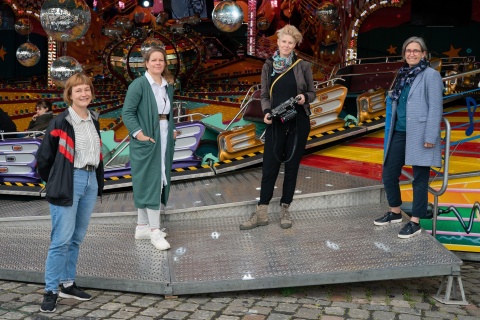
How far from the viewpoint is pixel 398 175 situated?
4945 mm

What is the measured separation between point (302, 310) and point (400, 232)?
1.10m

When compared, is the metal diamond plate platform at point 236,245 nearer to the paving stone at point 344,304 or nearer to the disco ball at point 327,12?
the paving stone at point 344,304

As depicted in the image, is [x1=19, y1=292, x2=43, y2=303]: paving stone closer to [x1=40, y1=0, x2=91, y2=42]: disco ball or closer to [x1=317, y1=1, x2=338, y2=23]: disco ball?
[x1=40, y1=0, x2=91, y2=42]: disco ball

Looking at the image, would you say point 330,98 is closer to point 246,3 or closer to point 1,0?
point 246,3

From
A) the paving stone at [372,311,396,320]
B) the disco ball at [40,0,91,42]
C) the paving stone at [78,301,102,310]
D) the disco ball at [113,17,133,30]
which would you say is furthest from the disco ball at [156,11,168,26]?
the paving stone at [372,311,396,320]

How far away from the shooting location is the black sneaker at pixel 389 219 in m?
5.09

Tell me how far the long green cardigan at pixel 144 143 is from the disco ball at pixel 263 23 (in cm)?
1091

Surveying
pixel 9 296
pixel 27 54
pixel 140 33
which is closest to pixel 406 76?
pixel 9 296

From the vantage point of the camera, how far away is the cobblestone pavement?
4.07 metres

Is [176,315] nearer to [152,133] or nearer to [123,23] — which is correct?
[152,133]

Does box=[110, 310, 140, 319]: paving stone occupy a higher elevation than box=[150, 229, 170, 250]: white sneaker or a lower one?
lower

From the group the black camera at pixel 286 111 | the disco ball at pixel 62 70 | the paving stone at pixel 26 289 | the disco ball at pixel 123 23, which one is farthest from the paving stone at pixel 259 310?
the disco ball at pixel 123 23

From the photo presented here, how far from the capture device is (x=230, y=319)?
13.2 ft

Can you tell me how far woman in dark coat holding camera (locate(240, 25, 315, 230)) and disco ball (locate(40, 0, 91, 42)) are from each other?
3.02m
